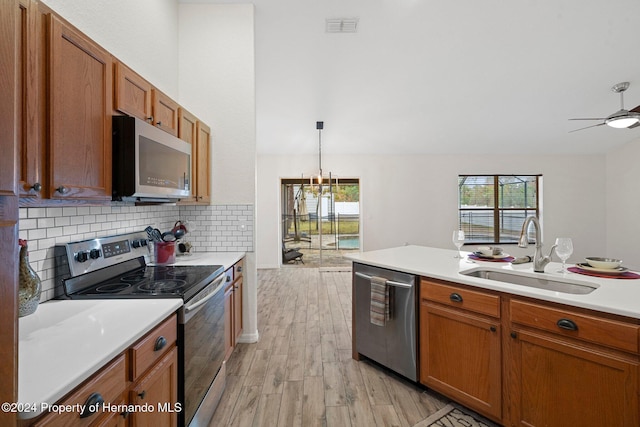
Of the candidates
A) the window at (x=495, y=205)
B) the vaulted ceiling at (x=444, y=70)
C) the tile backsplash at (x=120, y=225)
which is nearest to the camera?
the tile backsplash at (x=120, y=225)

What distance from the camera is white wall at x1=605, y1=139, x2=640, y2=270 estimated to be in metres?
5.70

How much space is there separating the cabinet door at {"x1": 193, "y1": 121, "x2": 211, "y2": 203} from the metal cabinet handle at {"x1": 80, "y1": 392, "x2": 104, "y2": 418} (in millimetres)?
1822

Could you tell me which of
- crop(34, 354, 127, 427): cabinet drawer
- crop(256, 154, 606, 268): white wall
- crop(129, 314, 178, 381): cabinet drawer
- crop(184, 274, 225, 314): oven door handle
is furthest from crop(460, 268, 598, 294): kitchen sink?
crop(256, 154, 606, 268): white wall

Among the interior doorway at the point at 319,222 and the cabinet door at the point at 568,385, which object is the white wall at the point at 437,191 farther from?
the cabinet door at the point at 568,385

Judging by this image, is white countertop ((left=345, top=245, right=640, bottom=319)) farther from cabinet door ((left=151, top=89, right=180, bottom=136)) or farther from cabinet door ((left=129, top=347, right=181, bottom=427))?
cabinet door ((left=151, top=89, right=180, bottom=136))

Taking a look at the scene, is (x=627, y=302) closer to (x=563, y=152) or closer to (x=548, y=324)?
(x=548, y=324)

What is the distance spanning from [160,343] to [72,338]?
0.30 meters

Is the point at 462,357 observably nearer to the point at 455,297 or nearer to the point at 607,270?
the point at 455,297

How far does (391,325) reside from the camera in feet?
6.98

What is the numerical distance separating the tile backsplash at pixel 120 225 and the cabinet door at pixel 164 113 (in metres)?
0.61

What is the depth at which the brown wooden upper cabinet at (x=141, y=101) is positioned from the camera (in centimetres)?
156

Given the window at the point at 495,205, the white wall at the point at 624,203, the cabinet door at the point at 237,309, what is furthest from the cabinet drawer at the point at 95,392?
the white wall at the point at 624,203

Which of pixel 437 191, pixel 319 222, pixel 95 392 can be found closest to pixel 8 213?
pixel 95 392

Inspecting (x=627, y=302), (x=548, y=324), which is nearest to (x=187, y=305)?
(x=548, y=324)
